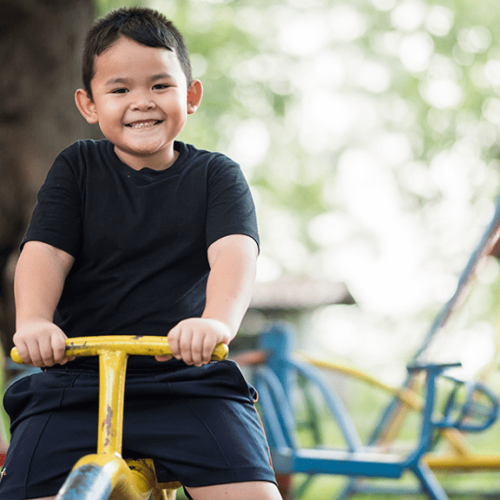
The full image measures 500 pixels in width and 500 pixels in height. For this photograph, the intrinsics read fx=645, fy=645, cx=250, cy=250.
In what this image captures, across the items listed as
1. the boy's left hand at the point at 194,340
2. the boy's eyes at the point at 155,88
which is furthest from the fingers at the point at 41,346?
the boy's eyes at the point at 155,88

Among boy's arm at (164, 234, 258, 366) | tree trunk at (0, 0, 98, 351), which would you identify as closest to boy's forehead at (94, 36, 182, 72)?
boy's arm at (164, 234, 258, 366)

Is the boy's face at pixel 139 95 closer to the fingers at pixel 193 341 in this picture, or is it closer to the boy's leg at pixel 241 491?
the fingers at pixel 193 341

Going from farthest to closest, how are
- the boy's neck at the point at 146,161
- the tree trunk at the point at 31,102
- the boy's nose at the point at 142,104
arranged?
1. the tree trunk at the point at 31,102
2. the boy's neck at the point at 146,161
3. the boy's nose at the point at 142,104

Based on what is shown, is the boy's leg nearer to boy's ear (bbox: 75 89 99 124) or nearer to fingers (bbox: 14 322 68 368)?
fingers (bbox: 14 322 68 368)

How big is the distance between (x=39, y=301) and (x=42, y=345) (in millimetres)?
216

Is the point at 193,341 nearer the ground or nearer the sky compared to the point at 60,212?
nearer the ground

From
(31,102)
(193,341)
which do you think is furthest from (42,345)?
(31,102)

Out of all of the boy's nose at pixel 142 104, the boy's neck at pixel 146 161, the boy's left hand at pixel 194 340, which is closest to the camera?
the boy's left hand at pixel 194 340

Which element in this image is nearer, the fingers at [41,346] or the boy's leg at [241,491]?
the fingers at [41,346]

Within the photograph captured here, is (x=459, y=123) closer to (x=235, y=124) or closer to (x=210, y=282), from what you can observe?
(x=235, y=124)

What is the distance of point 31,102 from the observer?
11.6 feet

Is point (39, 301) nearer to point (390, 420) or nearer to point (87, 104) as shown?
point (87, 104)

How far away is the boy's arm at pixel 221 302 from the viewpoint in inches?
39.0

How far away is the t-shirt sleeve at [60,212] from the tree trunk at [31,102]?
6.96 feet
